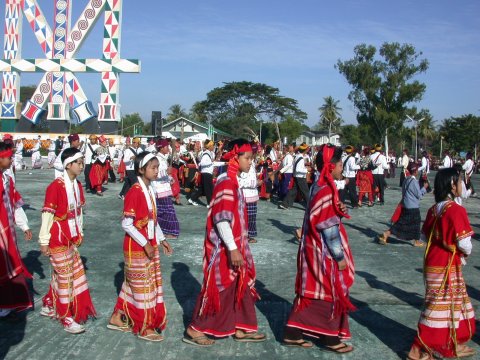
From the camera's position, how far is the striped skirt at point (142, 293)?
4.29 m

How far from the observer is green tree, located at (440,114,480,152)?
4597 centimetres

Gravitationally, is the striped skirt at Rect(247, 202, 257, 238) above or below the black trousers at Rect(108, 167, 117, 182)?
below

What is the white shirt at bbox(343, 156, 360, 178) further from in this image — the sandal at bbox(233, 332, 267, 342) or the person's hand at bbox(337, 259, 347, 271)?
the person's hand at bbox(337, 259, 347, 271)

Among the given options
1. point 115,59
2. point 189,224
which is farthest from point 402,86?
point 189,224

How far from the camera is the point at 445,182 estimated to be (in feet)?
13.2

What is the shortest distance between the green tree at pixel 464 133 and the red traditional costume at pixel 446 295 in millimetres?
44081

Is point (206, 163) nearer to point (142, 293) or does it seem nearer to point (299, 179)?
point (299, 179)

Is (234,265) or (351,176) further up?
(351,176)

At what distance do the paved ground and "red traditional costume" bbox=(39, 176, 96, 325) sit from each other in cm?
20

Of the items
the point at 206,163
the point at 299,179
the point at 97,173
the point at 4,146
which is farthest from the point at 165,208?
the point at 97,173

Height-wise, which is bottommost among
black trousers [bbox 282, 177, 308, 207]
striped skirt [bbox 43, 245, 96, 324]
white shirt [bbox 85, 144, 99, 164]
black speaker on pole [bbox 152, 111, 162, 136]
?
striped skirt [bbox 43, 245, 96, 324]

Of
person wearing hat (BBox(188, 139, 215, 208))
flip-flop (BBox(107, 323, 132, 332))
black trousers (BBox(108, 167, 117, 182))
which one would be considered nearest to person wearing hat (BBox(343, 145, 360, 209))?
person wearing hat (BBox(188, 139, 215, 208))

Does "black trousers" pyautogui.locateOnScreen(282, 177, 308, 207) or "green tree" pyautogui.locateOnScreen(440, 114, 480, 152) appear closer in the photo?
"black trousers" pyautogui.locateOnScreen(282, 177, 308, 207)

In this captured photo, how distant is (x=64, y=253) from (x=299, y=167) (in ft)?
28.9
